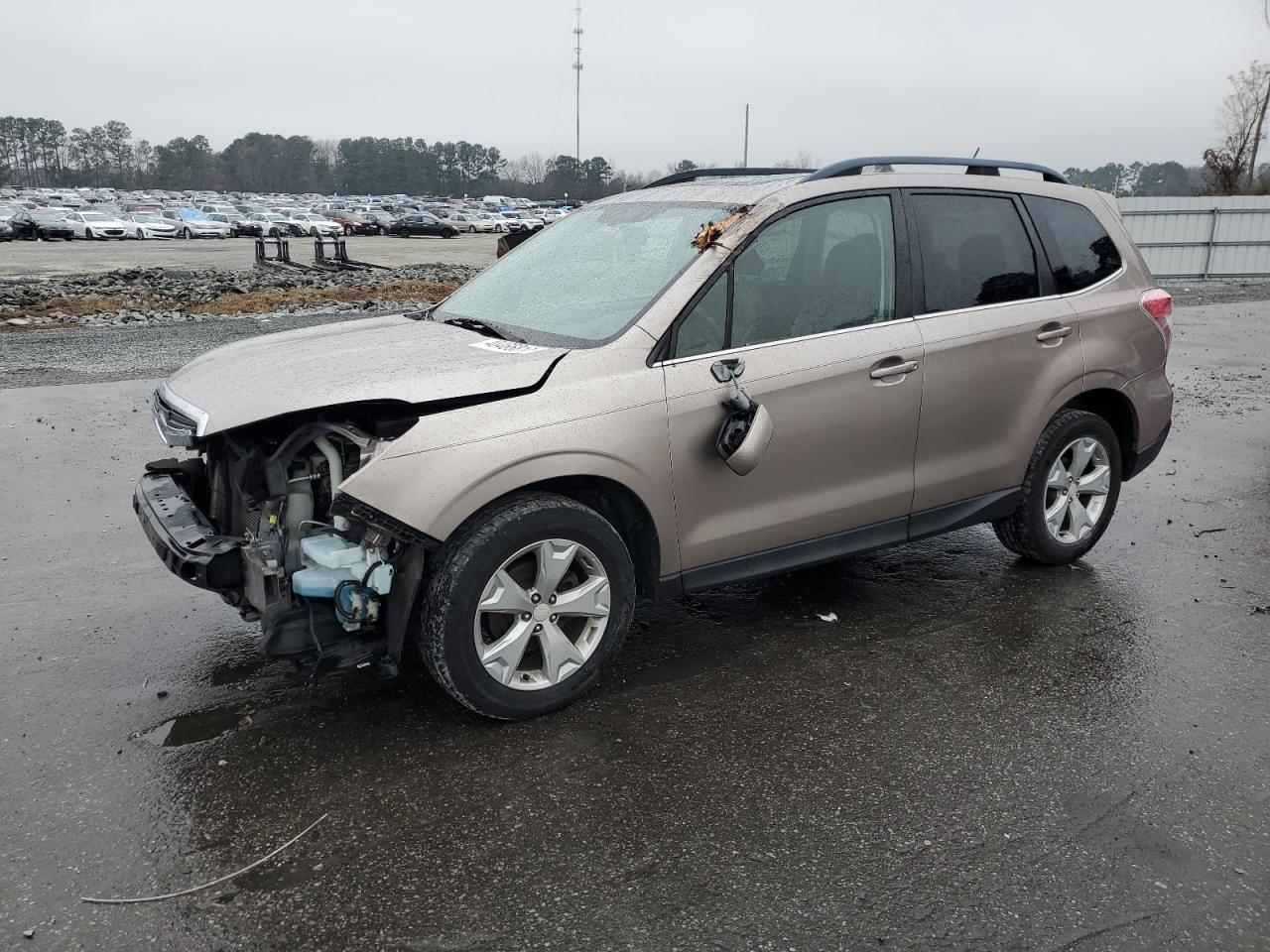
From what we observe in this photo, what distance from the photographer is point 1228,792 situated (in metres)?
3.47

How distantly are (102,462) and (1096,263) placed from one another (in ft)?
21.6

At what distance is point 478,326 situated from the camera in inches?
178

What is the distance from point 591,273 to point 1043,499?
254 centimetres

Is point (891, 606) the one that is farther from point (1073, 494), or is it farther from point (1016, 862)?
point (1016, 862)

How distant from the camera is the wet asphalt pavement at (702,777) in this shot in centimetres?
285

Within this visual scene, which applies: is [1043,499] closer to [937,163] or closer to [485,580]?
[937,163]

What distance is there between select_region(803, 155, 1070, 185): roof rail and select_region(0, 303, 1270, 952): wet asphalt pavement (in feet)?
6.61

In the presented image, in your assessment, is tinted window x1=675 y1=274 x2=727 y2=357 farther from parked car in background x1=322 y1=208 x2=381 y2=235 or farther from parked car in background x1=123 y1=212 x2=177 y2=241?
parked car in background x1=322 y1=208 x2=381 y2=235

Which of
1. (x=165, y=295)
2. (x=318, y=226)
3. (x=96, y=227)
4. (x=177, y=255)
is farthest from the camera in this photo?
(x=318, y=226)

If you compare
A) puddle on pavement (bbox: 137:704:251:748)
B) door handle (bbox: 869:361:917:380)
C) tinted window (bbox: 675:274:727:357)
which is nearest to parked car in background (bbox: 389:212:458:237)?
door handle (bbox: 869:361:917:380)

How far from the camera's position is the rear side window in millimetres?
5250

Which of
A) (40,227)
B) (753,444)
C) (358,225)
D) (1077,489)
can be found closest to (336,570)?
(753,444)

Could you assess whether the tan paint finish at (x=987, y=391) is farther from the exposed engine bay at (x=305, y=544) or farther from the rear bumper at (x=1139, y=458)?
the exposed engine bay at (x=305, y=544)

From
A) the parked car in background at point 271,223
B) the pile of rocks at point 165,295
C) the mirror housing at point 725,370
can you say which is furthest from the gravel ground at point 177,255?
the mirror housing at point 725,370
